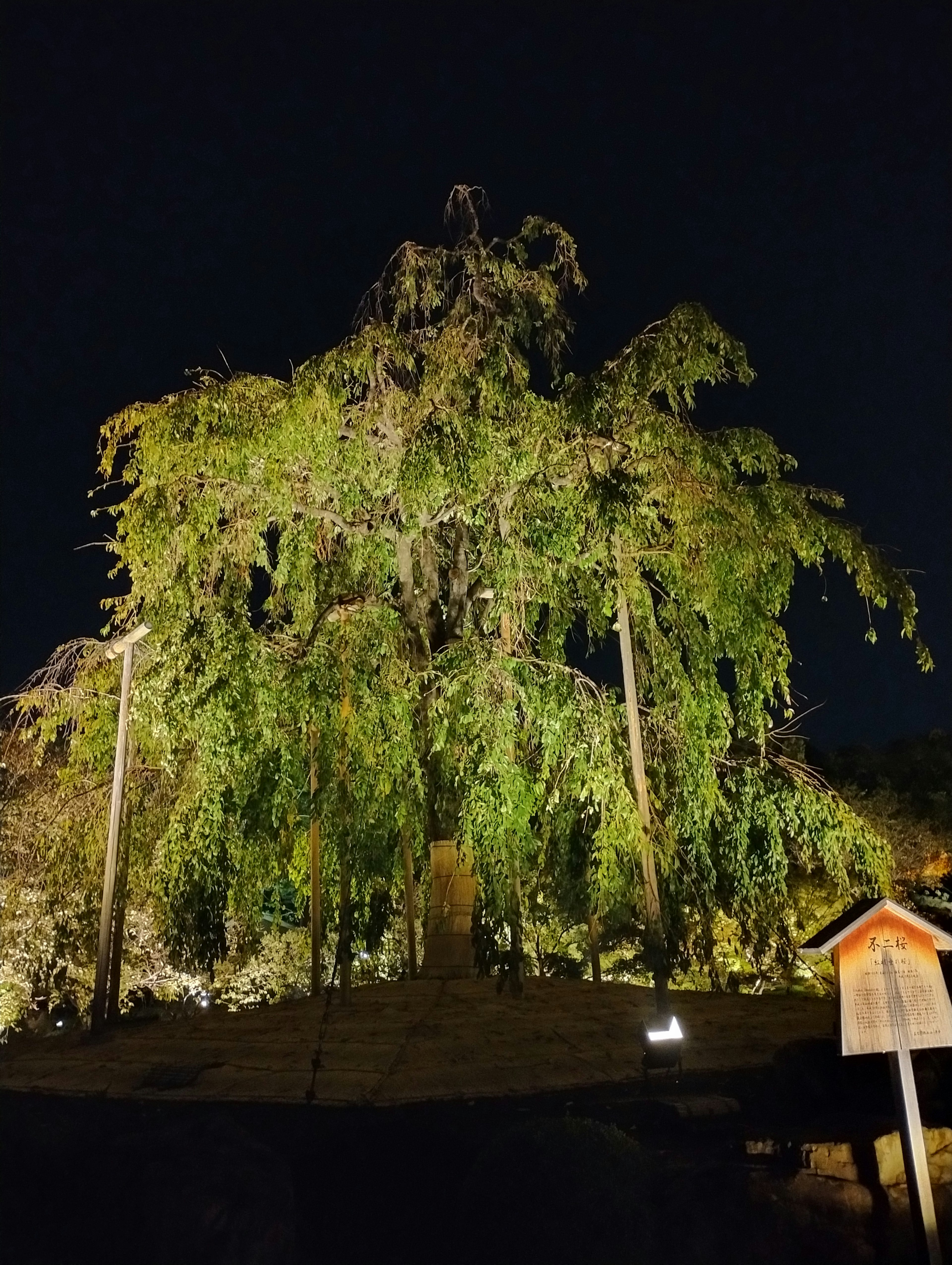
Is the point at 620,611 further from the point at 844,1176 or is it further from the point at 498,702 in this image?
the point at 844,1176

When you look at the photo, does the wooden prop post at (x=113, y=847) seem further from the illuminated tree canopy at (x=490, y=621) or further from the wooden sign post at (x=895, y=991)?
the wooden sign post at (x=895, y=991)

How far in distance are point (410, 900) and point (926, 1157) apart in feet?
26.5

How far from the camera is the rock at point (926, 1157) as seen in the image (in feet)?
17.9

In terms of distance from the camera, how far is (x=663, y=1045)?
8.53 meters

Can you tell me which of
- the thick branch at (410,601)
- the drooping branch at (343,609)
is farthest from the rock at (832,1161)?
the thick branch at (410,601)

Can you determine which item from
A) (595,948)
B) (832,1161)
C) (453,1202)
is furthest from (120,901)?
(832,1161)

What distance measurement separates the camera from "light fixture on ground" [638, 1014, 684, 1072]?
27.8ft

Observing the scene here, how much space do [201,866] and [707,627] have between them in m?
5.69

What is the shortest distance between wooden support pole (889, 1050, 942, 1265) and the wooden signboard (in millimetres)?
97

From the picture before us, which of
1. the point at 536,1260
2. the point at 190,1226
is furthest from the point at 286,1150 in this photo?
the point at 536,1260

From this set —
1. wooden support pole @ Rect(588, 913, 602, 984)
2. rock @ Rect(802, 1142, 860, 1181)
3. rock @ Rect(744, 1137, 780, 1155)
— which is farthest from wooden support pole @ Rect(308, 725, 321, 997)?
rock @ Rect(802, 1142, 860, 1181)

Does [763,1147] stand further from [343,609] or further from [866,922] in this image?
[343,609]

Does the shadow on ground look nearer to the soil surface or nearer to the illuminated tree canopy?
the soil surface

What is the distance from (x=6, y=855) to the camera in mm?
16906
